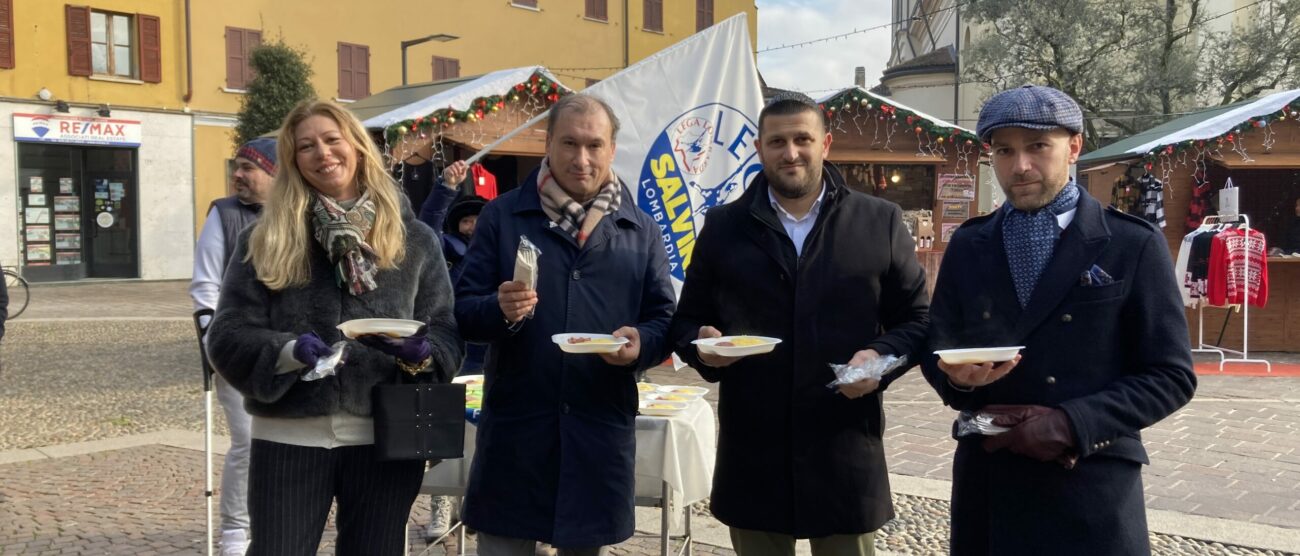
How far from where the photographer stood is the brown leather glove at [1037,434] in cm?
219

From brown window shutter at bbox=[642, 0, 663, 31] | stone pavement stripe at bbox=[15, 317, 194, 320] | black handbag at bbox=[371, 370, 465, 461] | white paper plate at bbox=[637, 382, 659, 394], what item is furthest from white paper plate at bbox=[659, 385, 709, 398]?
brown window shutter at bbox=[642, 0, 663, 31]

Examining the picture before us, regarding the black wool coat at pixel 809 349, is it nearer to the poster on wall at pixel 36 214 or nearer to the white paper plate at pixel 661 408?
the white paper plate at pixel 661 408

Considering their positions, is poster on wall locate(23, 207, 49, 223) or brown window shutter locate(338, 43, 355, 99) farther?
brown window shutter locate(338, 43, 355, 99)

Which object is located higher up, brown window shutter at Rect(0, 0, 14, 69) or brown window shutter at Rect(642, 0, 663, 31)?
brown window shutter at Rect(642, 0, 663, 31)

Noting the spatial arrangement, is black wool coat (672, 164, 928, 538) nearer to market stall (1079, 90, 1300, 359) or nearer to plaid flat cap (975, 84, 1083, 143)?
plaid flat cap (975, 84, 1083, 143)

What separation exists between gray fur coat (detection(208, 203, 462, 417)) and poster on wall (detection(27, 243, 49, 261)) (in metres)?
23.2

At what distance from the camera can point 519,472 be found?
289cm

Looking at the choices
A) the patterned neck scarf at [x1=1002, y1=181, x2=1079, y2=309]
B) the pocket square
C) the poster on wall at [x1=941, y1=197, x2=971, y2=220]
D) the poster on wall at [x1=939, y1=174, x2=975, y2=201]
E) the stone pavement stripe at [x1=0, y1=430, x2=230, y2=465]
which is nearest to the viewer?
the pocket square

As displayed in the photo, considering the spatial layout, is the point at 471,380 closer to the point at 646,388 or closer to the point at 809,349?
the point at 646,388

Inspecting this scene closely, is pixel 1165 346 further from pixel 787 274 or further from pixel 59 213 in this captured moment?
pixel 59 213

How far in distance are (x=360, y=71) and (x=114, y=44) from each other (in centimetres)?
665

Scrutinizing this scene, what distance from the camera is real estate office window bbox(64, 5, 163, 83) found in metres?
22.8

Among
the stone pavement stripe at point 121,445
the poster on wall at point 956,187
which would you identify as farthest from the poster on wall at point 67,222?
the poster on wall at point 956,187

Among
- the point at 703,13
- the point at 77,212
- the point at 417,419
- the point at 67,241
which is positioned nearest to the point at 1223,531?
the point at 417,419
